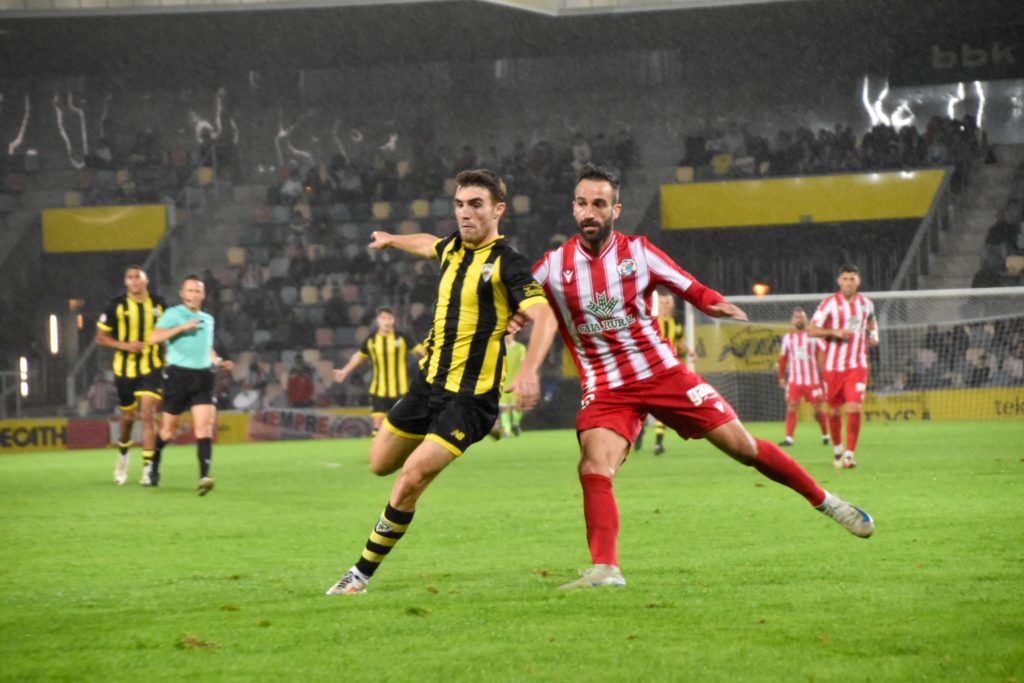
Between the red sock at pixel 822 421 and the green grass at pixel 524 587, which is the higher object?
the green grass at pixel 524 587

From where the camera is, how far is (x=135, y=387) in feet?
50.4

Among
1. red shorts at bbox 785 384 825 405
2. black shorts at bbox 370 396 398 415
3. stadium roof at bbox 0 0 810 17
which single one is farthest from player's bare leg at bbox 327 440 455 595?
stadium roof at bbox 0 0 810 17

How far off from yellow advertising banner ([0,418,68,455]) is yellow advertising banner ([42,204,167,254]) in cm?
750

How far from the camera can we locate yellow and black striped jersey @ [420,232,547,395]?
22.4 feet

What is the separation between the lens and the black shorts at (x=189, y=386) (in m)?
14.1

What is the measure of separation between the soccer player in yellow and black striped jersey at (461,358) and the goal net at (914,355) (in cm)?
1816

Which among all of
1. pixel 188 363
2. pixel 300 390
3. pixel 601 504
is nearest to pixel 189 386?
pixel 188 363

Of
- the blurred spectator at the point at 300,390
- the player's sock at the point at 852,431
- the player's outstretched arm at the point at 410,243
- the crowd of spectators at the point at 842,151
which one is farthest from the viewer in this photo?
the crowd of spectators at the point at 842,151

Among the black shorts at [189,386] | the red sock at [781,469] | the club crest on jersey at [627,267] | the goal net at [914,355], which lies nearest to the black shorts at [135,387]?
the black shorts at [189,386]

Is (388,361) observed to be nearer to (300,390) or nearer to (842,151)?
(300,390)

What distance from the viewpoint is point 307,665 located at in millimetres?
4867

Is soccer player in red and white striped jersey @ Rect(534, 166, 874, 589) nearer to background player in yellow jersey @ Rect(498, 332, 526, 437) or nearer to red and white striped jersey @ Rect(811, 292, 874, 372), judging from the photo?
red and white striped jersey @ Rect(811, 292, 874, 372)

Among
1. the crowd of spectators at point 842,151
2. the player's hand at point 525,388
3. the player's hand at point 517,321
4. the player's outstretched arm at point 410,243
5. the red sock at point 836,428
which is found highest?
the crowd of spectators at point 842,151

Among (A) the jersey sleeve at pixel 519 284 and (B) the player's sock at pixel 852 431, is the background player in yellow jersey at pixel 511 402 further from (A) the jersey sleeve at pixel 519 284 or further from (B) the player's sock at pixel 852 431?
(A) the jersey sleeve at pixel 519 284
